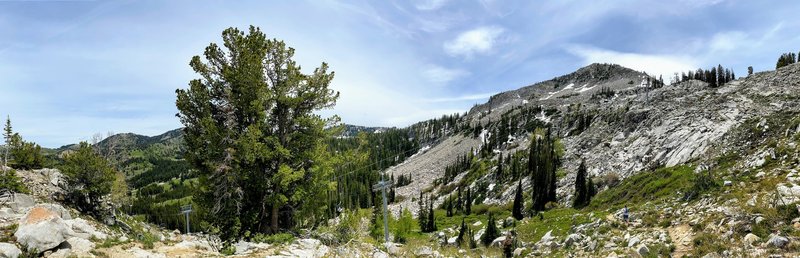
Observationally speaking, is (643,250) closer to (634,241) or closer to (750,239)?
(634,241)

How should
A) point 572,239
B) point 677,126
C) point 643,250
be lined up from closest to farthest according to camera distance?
1. point 643,250
2. point 572,239
3. point 677,126

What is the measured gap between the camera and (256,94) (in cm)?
1473

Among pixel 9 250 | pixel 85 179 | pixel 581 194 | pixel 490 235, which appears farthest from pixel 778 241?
pixel 85 179

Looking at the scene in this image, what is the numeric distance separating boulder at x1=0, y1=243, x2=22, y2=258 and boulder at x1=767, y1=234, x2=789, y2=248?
18443mm

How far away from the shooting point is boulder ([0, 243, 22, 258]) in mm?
8133

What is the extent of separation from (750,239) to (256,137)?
627 inches

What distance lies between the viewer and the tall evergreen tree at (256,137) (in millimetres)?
14102

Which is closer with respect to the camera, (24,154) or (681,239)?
(681,239)

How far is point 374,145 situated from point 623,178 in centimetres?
15075

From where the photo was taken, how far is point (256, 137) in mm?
14031

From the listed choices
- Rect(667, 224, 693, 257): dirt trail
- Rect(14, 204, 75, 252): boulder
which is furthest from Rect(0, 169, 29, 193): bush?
Rect(667, 224, 693, 257): dirt trail

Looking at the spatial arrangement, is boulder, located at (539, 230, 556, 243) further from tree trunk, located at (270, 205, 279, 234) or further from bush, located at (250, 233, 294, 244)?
bush, located at (250, 233, 294, 244)

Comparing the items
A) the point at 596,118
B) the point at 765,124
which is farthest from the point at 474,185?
the point at 765,124

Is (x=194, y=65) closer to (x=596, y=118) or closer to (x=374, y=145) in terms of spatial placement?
(x=596, y=118)
